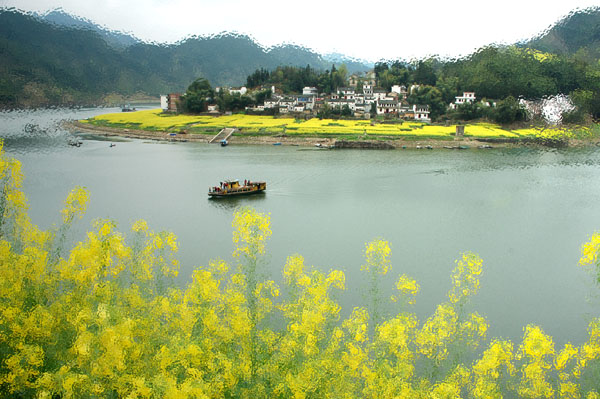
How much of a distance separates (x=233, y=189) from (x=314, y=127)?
24.7m

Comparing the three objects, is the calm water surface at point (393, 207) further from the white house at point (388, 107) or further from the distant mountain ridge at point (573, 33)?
the distant mountain ridge at point (573, 33)

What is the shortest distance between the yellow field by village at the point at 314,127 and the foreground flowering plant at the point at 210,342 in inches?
1421

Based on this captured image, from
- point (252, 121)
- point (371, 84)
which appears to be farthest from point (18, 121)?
point (371, 84)

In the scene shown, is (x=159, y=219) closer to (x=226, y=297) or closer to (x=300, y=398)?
(x=226, y=297)

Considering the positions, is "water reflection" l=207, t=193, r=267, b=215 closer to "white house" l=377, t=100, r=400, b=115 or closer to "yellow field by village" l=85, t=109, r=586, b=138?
"yellow field by village" l=85, t=109, r=586, b=138

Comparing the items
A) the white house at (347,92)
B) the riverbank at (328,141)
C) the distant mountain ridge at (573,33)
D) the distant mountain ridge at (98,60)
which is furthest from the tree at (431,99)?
the distant mountain ridge at (573,33)

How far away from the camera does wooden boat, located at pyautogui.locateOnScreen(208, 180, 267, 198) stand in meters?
22.7

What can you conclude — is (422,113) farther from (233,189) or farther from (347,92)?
(233,189)

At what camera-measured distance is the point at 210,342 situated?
6.96m

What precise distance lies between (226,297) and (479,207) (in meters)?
16.6

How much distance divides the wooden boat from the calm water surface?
651mm

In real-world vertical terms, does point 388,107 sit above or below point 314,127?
above

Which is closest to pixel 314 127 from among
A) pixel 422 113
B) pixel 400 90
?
pixel 422 113

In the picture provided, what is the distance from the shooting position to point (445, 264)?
13.8 metres
